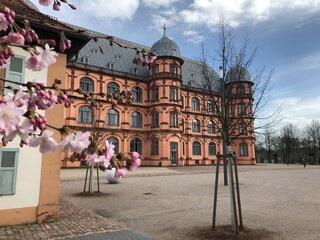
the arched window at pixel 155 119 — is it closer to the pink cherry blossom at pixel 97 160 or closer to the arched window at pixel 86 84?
the arched window at pixel 86 84

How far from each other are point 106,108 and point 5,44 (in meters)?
39.6

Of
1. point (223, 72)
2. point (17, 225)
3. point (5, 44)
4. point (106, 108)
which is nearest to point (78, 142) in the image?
point (5, 44)

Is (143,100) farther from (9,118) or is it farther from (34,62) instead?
(9,118)

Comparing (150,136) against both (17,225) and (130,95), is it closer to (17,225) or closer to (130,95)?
(17,225)

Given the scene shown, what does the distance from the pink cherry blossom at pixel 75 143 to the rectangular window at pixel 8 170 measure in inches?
306

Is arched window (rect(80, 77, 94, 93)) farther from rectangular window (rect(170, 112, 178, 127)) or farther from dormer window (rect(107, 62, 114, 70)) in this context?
rectangular window (rect(170, 112, 178, 127))

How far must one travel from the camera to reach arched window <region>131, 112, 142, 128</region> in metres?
43.2

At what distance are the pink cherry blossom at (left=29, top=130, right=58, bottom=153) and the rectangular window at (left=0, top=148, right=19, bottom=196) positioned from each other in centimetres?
767

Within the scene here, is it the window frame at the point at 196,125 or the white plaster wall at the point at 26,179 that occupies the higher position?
the window frame at the point at 196,125

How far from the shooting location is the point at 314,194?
→ 1459cm

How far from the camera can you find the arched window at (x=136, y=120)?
1700 inches

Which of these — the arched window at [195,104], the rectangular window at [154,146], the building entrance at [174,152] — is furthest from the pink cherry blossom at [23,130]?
the arched window at [195,104]

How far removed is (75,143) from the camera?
1.60m

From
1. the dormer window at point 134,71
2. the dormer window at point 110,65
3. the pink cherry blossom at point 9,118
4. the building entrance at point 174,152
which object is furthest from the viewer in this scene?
the dormer window at point 134,71
